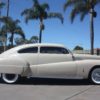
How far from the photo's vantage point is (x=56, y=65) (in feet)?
45.1

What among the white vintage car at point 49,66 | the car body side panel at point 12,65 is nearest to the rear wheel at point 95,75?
the white vintage car at point 49,66

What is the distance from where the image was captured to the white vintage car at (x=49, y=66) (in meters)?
13.7

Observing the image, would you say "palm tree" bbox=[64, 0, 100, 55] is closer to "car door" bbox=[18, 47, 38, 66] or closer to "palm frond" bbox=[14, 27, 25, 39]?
"palm frond" bbox=[14, 27, 25, 39]

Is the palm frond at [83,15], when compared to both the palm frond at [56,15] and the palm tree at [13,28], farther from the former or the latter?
the palm tree at [13,28]

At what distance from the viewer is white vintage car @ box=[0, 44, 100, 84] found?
13719 millimetres

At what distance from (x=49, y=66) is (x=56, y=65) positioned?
0.27m

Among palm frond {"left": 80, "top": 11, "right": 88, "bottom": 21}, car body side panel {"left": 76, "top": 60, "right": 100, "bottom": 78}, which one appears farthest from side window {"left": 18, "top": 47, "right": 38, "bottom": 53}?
palm frond {"left": 80, "top": 11, "right": 88, "bottom": 21}
